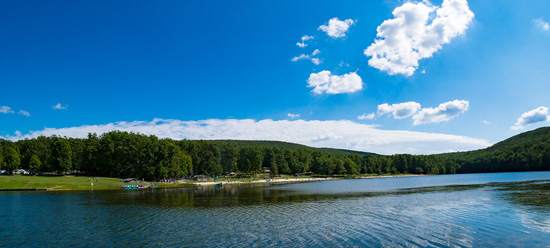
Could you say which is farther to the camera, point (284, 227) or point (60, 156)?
point (60, 156)

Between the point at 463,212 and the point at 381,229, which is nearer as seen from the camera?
the point at 381,229

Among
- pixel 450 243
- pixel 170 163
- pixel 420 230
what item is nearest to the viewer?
pixel 450 243

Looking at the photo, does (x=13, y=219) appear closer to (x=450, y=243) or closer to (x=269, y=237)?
(x=269, y=237)

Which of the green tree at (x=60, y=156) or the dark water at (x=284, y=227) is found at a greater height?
the green tree at (x=60, y=156)

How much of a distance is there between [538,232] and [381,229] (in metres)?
11.7

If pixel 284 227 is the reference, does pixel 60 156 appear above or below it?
above

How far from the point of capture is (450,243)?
2138 cm

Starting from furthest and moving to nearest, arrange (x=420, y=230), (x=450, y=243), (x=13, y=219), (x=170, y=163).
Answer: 1. (x=170, y=163)
2. (x=13, y=219)
3. (x=420, y=230)
4. (x=450, y=243)

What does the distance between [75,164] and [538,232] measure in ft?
498

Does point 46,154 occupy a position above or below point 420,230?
above

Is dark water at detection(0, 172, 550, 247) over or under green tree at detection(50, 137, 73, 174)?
under

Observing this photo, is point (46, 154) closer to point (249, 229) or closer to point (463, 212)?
point (249, 229)

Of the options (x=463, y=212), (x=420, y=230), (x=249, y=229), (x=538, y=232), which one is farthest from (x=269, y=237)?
(x=463, y=212)

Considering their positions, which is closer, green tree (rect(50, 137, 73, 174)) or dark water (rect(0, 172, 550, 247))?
dark water (rect(0, 172, 550, 247))
